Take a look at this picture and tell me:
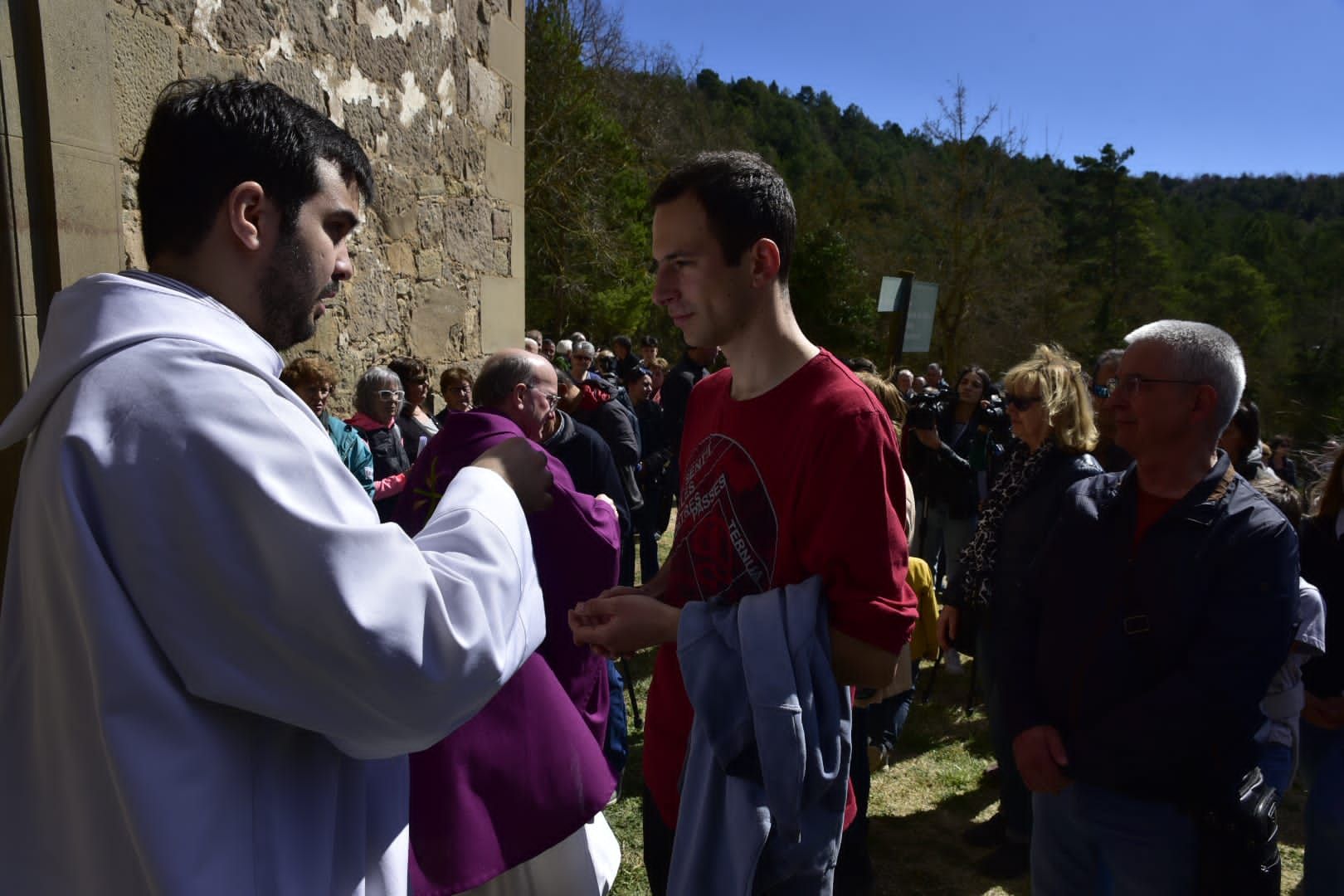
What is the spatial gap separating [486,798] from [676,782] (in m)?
0.46

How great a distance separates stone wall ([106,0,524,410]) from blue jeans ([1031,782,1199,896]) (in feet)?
11.2

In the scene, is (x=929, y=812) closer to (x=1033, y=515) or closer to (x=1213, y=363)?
(x=1033, y=515)

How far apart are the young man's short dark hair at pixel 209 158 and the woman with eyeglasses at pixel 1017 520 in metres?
2.67

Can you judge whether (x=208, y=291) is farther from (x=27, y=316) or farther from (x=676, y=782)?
(x=27, y=316)

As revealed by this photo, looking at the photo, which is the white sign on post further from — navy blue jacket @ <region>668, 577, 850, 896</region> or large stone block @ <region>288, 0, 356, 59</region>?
navy blue jacket @ <region>668, 577, 850, 896</region>

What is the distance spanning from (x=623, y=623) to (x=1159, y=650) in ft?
4.08

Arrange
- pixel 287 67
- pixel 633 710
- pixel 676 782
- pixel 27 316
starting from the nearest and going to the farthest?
1. pixel 676 782
2. pixel 27 316
3. pixel 287 67
4. pixel 633 710

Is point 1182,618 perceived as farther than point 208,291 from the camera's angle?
Yes

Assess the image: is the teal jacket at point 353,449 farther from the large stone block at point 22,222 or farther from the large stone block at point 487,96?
the large stone block at point 487,96

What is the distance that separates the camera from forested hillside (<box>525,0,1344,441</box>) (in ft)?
68.0

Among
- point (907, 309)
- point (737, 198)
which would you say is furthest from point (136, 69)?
point (907, 309)

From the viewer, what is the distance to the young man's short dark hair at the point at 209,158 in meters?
1.07

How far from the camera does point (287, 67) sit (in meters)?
3.77

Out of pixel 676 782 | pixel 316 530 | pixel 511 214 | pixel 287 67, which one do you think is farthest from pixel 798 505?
pixel 511 214
